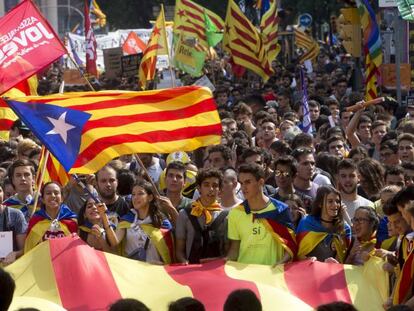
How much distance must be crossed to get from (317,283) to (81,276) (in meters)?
1.54

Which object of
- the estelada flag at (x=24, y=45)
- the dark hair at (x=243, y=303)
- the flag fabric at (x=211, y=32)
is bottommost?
the flag fabric at (x=211, y=32)

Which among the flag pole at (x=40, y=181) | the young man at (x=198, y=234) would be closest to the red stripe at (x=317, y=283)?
the young man at (x=198, y=234)

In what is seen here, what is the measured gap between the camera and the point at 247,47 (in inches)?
912

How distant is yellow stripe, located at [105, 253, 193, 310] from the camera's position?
9.01 m

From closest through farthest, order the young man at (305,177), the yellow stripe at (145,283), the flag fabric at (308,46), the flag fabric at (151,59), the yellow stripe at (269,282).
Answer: the yellow stripe at (269,282) → the yellow stripe at (145,283) → the young man at (305,177) → the flag fabric at (151,59) → the flag fabric at (308,46)

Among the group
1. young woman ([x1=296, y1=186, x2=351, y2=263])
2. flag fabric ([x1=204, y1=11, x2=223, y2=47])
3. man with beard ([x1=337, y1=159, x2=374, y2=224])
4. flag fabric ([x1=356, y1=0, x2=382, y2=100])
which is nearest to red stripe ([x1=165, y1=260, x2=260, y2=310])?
young woman ([x1=296, y1=186, x2=351, y2=263])

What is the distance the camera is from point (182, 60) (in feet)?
79.7

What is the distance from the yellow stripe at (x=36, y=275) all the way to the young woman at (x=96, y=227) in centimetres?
52

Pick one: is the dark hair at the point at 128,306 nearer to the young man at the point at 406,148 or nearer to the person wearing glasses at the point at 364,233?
the person wearing glasses at the point at 364,233

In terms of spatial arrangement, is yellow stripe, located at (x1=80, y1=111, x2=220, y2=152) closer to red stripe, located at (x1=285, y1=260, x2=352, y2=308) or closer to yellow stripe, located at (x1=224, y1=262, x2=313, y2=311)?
yellow stripe, located at (x1=224, y1=262, x2=313, y2=311)

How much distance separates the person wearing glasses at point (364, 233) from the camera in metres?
9.32

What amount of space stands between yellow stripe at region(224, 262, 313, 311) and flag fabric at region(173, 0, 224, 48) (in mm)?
15748

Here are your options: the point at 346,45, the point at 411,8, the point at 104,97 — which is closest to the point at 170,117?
the point at 104,97

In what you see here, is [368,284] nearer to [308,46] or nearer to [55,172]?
[55,172]
